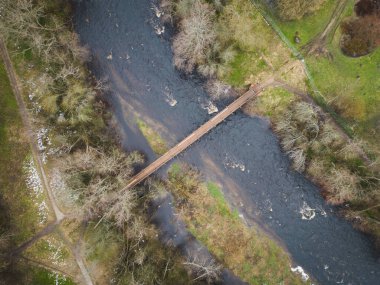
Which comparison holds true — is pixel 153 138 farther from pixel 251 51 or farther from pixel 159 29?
pixel 251 51

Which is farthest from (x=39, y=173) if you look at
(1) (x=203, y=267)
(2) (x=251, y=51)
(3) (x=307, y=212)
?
(3) (x=307, y=212)

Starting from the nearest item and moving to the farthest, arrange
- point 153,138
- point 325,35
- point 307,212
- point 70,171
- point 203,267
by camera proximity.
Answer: point 70,171 < point 203,267 < point 325,35 < point 307,212 < point 153,138

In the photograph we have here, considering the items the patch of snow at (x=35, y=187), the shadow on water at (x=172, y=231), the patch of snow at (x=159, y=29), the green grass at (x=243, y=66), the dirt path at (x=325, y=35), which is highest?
the patch of snow at (x=159, y=29)

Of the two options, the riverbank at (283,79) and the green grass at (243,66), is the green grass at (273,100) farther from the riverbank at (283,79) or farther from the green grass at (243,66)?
the green grass at (243,66)

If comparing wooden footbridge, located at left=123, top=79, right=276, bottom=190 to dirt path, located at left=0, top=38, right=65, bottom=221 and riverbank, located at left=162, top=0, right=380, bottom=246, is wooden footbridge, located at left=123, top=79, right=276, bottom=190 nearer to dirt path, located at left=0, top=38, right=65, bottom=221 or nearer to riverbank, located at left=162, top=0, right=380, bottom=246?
riverbank, located at left=162, top=0, right=380, bottom=246

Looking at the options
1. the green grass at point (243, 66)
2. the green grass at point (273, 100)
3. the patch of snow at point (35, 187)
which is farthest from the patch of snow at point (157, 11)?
the patch of snow at point (35, 187)

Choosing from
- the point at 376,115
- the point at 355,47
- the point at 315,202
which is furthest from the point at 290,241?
the point at 355,47

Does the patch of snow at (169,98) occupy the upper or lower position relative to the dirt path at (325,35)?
upper

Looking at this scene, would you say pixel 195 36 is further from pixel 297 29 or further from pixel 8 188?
pixel 8 188
